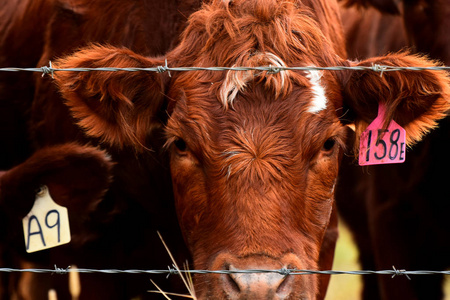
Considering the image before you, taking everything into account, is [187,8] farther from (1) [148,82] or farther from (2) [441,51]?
(2) [441,51]

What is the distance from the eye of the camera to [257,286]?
321 cm

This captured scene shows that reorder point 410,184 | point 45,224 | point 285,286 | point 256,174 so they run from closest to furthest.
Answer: point 285,286
point 256,174
point 45,224
point 410,184

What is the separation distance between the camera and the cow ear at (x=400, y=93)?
3.75m

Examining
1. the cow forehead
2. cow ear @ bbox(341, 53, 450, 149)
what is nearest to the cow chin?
the cow forehead

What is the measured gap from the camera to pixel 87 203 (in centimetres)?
448

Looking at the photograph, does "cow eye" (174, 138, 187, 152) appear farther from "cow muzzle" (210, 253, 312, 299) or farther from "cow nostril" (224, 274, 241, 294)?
"cow nostril" (224, 274, 241, 294)

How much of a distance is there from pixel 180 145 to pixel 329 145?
694mm

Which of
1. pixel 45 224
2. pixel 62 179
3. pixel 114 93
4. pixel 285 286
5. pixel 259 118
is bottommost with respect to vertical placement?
pixel 285 286

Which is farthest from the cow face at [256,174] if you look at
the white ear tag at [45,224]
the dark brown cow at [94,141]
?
the dark brown cow at [94,141]

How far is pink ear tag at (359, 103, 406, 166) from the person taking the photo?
154 inches

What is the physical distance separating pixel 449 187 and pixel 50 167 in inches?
107

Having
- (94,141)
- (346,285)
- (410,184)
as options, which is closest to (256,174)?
(94,141)

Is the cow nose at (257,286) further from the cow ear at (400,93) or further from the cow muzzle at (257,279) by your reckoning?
the cow ear at (400,93)

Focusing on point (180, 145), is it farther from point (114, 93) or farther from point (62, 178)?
point (62, 178)
